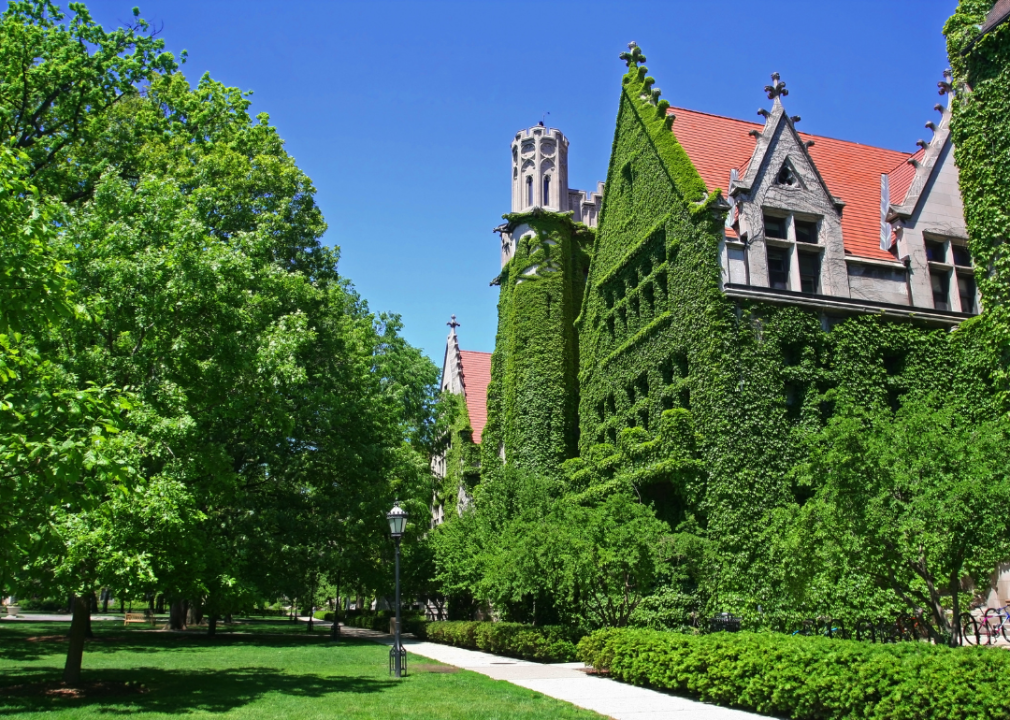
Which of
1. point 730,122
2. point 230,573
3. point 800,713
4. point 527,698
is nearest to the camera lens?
point 800,713

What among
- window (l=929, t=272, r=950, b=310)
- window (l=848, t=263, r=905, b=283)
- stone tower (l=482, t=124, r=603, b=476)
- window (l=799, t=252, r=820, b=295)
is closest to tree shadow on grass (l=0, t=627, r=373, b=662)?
stone tower (l=482, t=124, r=603, b=476)

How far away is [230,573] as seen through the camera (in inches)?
727

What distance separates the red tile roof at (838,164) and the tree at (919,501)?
13.4 meters

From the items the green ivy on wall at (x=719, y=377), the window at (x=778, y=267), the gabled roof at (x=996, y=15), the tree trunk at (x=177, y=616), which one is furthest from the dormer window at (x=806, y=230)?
the tree trunk at (x=177, y=616)

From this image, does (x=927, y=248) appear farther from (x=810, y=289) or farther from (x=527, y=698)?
(x=527, y=698)

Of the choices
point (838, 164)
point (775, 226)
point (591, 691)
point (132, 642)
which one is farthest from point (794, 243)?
point (132, 642)

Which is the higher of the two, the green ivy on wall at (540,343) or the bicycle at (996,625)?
the green ivy on wall at (540,343)

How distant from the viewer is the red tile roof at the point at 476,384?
158 ft

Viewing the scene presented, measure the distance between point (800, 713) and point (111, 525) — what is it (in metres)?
10.8

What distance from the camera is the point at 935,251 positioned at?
25.1m

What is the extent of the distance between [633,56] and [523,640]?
21.6 meters

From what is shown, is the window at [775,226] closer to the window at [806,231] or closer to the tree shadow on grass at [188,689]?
the window at [806,231]

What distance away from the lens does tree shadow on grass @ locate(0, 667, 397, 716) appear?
12.7 metres

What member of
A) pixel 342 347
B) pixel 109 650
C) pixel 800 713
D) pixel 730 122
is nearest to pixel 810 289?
pixel 730 122
